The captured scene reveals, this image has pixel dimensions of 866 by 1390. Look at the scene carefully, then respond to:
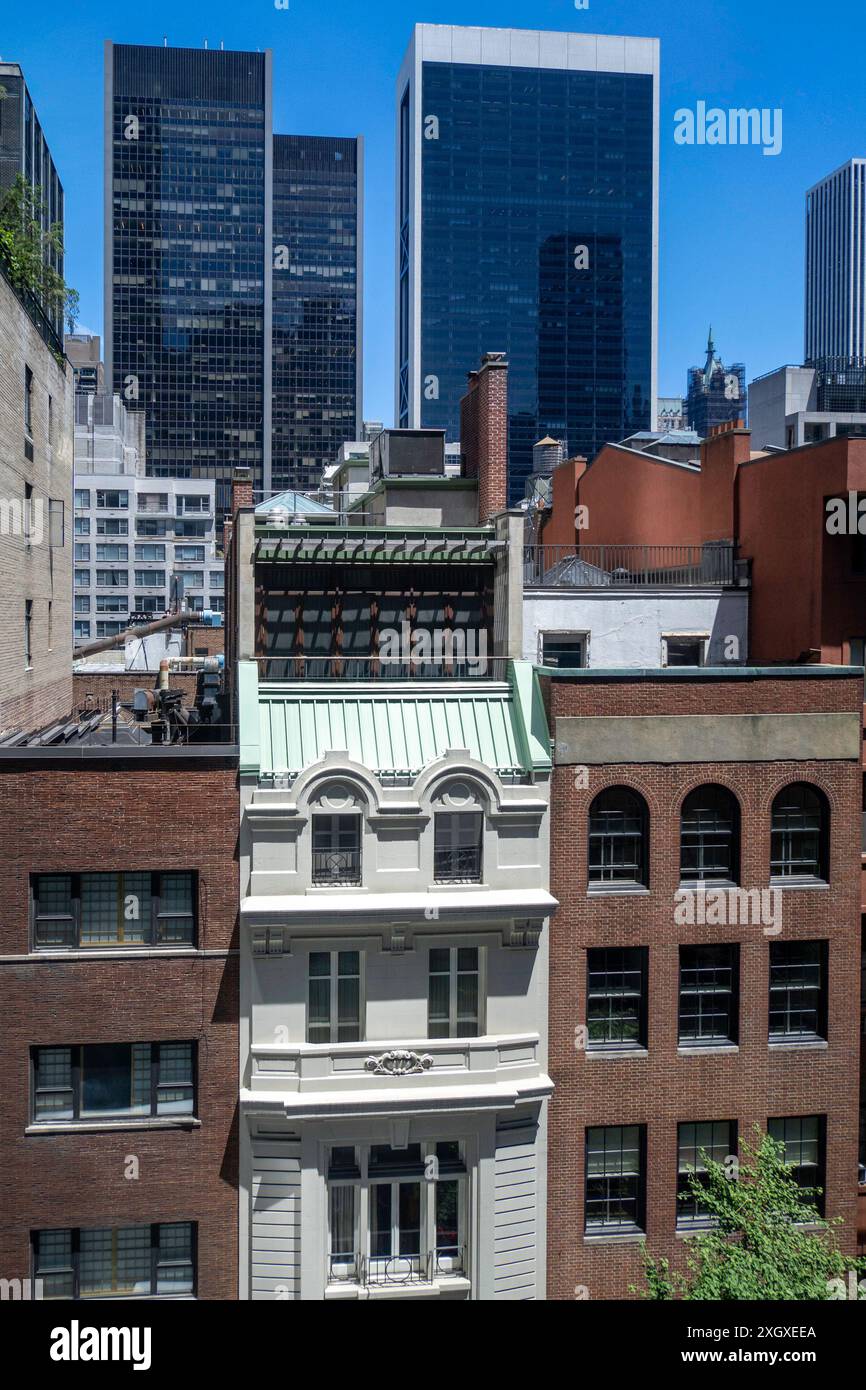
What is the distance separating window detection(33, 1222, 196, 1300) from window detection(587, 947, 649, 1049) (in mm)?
9843

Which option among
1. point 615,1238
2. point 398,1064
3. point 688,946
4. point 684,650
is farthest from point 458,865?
point 684,650

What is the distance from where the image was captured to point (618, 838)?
86.9ft

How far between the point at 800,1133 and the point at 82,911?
676 inches

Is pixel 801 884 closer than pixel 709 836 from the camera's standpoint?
No

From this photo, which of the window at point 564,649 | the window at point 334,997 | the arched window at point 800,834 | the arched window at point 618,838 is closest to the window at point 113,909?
the window at point 334,997

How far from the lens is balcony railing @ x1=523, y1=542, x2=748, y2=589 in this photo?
3600 cm

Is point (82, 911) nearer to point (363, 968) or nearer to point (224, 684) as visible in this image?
point (363, 968)

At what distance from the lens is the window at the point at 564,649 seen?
34.1 m

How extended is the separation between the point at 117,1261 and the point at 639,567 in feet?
90.1

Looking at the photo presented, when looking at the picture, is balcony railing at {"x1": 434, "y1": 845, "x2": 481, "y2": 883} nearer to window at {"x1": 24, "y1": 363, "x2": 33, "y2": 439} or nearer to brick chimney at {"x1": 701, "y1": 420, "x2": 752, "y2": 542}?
brick chimney at {"x1": 701, "y1": 420, "x2": 752, "y2": 542}

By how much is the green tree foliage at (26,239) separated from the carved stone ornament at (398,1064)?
23.9 metres

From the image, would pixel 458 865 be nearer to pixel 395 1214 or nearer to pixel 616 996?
pixel 616 996
